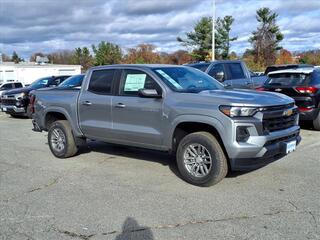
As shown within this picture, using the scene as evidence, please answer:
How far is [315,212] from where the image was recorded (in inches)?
200

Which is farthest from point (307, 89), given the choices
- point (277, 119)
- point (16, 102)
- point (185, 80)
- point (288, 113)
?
point (16, 102)

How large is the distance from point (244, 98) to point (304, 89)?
5.41 m

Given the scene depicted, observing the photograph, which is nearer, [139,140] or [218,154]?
[218,154]

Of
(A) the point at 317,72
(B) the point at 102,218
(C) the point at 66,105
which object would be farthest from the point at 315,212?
(A) the point at 317,72

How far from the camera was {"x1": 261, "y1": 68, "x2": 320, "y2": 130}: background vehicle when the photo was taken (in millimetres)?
10828

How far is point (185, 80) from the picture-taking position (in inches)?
279

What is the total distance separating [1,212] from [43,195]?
2.58 ft

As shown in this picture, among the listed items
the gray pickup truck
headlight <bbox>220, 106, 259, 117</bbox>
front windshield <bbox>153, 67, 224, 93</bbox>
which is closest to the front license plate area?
the gray pickup truck

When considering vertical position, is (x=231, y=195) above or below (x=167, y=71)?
below

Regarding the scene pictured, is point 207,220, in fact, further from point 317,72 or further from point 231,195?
point 317,72

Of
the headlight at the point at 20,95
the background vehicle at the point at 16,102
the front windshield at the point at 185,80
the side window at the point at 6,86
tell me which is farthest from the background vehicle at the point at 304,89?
the side window at the point at 6,86

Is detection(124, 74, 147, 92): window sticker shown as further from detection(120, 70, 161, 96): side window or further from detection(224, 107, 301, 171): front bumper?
detection(224, 107, 301, 171): front bumper

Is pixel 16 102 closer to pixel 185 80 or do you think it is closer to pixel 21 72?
pixel 185 80

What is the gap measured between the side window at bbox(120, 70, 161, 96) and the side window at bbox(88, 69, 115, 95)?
320mm
